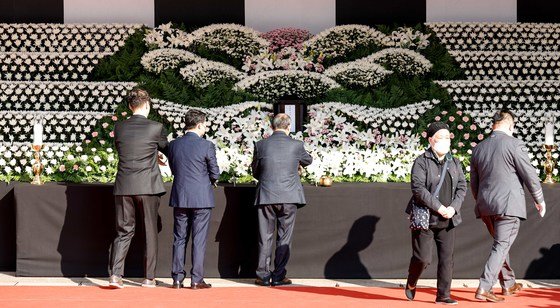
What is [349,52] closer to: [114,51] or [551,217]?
[114,51]

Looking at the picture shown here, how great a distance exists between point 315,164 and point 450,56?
4.42m

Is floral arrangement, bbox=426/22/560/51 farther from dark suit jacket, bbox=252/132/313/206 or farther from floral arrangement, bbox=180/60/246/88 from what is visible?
dark suit jacket, bbox=252/132/313/206

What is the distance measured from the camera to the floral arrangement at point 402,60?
11156 mm

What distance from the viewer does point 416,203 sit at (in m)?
5.76

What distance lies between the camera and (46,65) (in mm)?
11227

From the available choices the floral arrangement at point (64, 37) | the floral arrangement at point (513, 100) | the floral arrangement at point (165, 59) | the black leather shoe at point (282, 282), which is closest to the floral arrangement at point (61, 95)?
the floral arrangement at point (165, 59)

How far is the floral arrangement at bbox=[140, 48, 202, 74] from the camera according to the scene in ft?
36.7

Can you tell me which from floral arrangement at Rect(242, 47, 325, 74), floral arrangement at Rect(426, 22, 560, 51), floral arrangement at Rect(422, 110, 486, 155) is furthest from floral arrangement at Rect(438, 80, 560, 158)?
floral arrangement at Rect(242, 47, 325, 74)

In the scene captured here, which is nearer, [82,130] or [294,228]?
[294,228]

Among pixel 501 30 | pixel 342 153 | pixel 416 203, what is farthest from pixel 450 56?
pixel 416 203

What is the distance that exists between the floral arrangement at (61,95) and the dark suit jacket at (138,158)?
14.4 ft

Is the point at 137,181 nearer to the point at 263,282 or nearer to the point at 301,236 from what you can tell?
the point at 263,282

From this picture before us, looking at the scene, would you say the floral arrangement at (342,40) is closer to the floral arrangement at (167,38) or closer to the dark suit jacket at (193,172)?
the floral arrangement at (167,38)

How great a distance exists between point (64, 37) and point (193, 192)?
556cm
